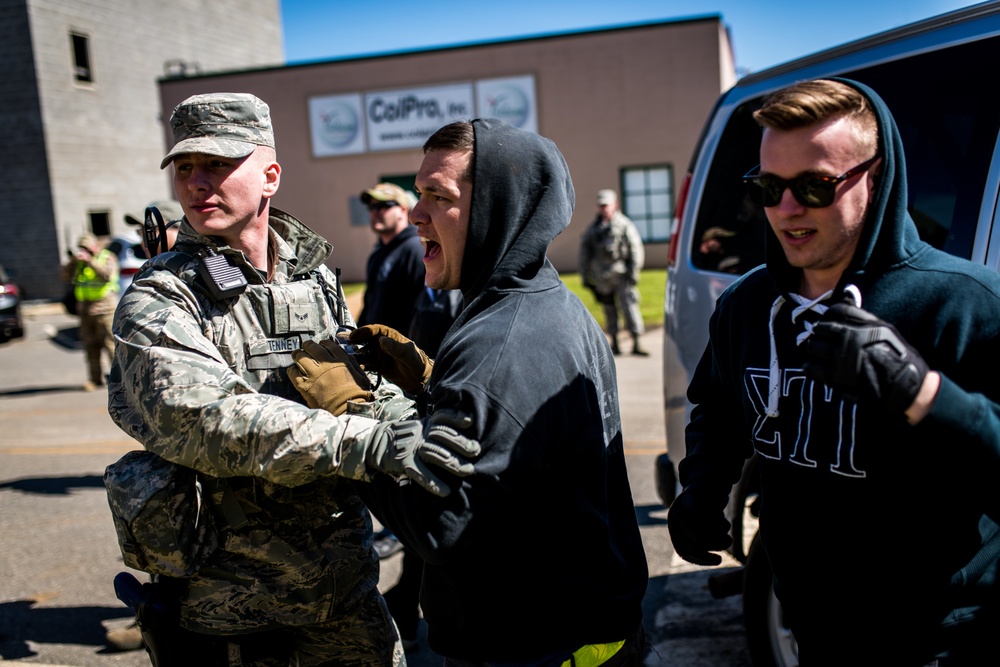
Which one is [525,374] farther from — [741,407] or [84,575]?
[84,575]

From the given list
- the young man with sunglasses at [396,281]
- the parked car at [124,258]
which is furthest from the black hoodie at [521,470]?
the parked car at [124,258]

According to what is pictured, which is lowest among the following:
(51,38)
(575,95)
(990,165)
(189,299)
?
(189,299)

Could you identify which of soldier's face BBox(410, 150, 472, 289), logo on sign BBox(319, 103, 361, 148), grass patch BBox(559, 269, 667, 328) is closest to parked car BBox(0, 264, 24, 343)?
grass patch BBox(559, 269, 667, 328)

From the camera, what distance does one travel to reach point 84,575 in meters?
4.88

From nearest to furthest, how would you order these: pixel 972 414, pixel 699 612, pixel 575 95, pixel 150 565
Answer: pixel 972 414 < pixel 150 565 < pixel 699 612 < pixel 575 95

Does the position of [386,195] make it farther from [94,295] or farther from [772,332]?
[94,295]

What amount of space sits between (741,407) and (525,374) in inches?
30.1

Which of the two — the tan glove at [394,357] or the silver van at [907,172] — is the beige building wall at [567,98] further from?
the tan glove at [394,357]

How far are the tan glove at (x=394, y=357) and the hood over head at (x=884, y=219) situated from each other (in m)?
1.14

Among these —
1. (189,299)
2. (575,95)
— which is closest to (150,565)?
(189,299)

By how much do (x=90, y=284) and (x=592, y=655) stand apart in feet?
32.2

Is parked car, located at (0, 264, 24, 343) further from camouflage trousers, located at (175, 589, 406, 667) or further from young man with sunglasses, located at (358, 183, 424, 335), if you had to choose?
camouflage trousers, located at (175, 589, 406, 667)

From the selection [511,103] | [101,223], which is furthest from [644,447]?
[101,223]

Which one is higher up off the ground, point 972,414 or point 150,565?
point 972,414
